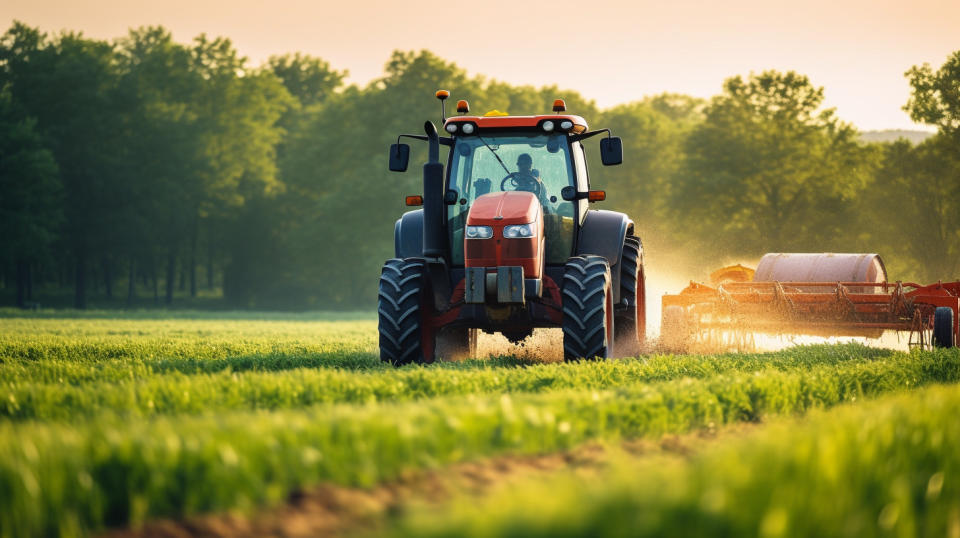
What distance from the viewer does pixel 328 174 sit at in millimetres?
57594

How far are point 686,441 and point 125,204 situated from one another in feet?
168

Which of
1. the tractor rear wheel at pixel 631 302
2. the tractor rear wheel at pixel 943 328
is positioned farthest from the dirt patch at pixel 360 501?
the tractor rear wheel at pixel 943 328

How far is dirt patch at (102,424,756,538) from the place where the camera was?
383 cm

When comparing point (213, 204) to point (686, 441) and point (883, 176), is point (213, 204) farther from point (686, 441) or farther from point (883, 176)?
point (686, 441)

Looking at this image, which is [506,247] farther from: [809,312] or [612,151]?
[809,312]

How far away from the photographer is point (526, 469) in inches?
192

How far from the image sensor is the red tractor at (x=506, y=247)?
10.2 metres

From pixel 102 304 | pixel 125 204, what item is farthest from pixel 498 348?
pixel 102 304

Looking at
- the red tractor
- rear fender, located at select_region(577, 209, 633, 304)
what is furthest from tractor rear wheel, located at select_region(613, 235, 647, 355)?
rear fender, located at select_region(577, 209, 633, 304)

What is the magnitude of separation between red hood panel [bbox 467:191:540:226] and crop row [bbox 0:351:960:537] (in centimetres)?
418

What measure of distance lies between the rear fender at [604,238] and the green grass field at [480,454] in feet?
12.4

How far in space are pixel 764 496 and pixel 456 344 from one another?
920 cm

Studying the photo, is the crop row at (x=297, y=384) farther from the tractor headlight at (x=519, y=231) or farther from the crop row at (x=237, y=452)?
the tractor headlight at (x=519, y=231)

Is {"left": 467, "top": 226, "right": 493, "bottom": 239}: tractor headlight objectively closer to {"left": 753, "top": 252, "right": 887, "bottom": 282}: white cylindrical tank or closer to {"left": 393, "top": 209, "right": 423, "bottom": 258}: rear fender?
{"left": 393, "top": 209, "right": 423, "bottom": 258}: rear fender
